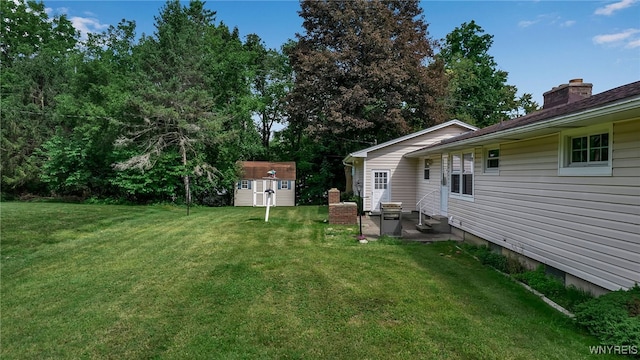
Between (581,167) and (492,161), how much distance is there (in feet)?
10.5

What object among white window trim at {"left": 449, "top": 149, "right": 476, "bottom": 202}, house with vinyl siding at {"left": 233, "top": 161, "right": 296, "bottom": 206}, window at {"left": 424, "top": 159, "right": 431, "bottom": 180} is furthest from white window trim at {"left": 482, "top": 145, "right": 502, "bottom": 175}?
house with vinyl siding at {"left": 233, "top": 161, "right": 296, "bottom": 206}

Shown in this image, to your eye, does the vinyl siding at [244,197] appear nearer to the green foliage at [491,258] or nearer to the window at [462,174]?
the window at [462,174]

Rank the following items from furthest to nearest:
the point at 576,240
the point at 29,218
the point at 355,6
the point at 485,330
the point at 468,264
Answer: the point at 355,6 < the point at 29,218 < the point at 468,264 < the point at 576,240 < the point at 485,330

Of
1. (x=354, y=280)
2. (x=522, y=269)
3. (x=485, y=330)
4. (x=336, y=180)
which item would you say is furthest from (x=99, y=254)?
(x=336, y=180)

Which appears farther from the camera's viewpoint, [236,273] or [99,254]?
[99,254]

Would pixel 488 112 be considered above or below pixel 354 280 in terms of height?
above

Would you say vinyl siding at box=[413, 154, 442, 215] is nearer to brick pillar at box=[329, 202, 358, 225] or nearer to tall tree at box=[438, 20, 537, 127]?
brick pillar at box=[329, 202, 358, 225]

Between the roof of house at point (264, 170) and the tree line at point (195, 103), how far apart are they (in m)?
1.09

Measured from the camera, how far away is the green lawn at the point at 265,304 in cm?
345

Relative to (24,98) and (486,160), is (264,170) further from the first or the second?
(24,98)

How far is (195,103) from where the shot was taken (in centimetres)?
1883

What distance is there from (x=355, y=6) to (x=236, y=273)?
20329 mm

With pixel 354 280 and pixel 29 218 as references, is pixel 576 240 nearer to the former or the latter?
pixel 354 280

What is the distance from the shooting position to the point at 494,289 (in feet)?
17.1
